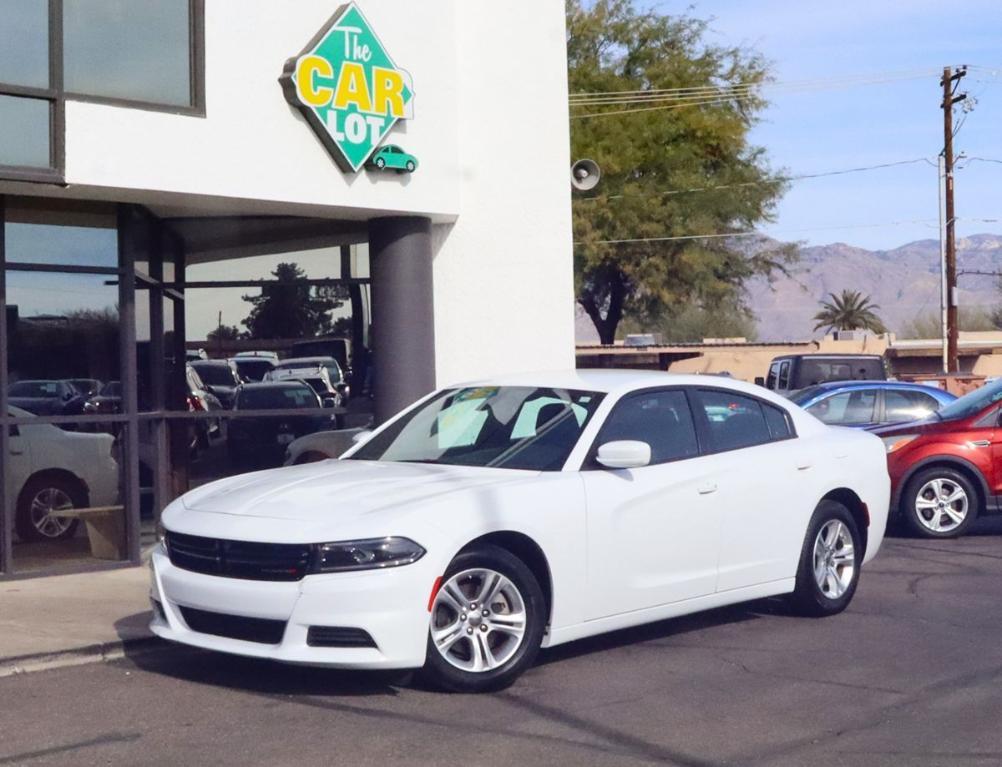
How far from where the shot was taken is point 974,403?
45.8ft

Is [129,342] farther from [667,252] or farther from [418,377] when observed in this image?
[667,252]

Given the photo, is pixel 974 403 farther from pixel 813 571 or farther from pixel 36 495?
pixel 36 495

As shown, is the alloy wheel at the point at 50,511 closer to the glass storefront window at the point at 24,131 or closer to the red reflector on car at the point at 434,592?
the glass storefront window at the point at 24,131

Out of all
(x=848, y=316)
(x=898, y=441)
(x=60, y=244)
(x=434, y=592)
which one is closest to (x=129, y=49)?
(x=60, y=244)

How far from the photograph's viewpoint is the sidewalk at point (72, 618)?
8008mm

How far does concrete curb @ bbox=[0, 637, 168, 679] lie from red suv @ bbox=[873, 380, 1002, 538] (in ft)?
25.8

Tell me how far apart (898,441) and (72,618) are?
26.6 feet

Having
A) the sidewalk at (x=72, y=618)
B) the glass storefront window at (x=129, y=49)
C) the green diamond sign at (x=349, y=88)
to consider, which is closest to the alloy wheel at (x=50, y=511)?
the sidewalk at (x=72, y=618)

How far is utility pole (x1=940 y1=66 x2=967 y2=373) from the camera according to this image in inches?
1468

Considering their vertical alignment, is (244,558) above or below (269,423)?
below

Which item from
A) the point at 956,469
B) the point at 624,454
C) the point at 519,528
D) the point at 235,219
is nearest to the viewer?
the point at 519,528

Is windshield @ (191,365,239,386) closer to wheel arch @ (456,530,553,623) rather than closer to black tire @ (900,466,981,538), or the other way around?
wheel arch @ (456,530,553,623)

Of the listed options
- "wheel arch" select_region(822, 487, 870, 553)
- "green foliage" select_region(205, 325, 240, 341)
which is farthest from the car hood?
"green foliage" select_region(205, 325, 240, 341)

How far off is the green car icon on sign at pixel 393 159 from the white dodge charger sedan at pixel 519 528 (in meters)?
→ 3.69
